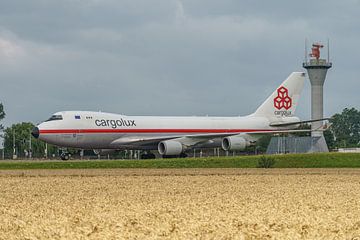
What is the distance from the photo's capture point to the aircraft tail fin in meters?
82.0

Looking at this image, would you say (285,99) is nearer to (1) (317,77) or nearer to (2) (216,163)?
(2) (216,163)

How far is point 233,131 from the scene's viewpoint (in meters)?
76.6

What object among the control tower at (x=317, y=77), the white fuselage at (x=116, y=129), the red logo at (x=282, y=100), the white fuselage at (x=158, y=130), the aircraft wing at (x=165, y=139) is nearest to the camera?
the white fuselage at (x=116, y=129)

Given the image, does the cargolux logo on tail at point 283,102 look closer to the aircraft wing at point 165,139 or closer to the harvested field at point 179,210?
the aircraft wing at point 165,139

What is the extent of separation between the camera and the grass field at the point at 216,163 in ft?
187

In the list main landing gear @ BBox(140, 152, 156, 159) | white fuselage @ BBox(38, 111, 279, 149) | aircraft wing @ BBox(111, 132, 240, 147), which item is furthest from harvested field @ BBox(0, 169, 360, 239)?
main landing gear @ BBox(140, 152, 156, 159)

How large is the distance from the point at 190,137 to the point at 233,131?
19.9 ft

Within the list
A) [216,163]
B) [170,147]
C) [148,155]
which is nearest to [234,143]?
[170,147]

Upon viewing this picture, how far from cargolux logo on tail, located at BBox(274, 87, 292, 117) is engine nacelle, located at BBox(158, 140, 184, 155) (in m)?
15.2

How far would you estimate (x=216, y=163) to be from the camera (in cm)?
5859

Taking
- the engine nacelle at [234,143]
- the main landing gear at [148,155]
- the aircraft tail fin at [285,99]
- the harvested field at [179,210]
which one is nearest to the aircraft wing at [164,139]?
the engine nacelle at [234,143]

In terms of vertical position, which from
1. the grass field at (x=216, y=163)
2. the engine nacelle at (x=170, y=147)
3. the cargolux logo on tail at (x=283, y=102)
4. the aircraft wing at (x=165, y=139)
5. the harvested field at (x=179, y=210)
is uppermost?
the cargolux logo on tail at (x=283, y=102)

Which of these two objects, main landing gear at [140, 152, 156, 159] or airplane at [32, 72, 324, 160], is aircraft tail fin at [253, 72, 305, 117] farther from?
main landing gear at [140, 152, 156, 159]

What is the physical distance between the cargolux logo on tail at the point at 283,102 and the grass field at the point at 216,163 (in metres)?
21.2
